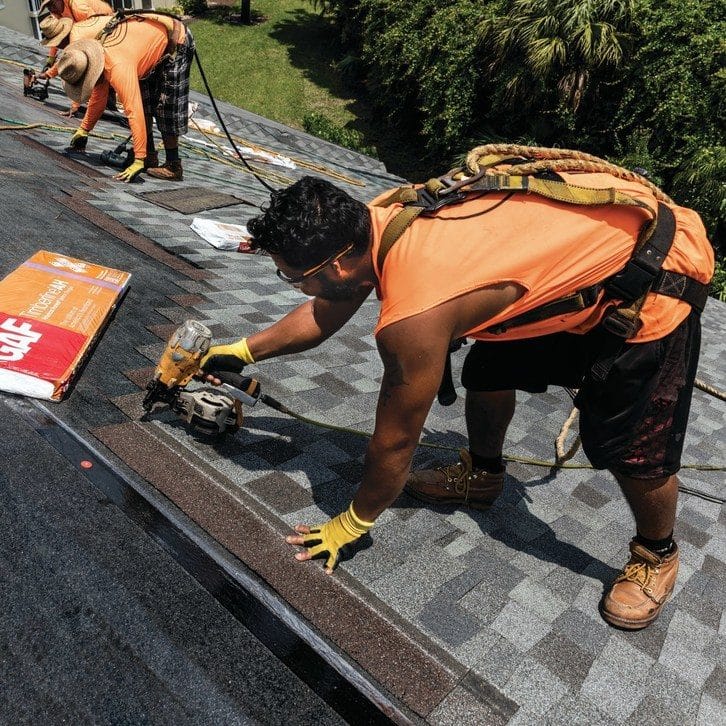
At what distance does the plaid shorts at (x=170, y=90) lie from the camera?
610cm

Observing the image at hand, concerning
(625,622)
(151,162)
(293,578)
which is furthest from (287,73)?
(625,622)

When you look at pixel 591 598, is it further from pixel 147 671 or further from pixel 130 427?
pixel 130 427

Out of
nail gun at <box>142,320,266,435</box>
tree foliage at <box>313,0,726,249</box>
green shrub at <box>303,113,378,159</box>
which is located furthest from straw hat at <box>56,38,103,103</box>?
green shrub at <box>303,113,378,159</box>

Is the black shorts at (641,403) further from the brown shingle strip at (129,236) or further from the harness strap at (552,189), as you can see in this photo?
the brown shingle strip at (129,236)

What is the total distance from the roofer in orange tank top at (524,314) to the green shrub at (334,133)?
16694mm

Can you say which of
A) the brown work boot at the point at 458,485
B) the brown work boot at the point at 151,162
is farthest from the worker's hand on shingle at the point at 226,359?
the brown work boot at the point at 151,162

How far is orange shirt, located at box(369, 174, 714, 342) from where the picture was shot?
158 cm

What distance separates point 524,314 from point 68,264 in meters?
2.79

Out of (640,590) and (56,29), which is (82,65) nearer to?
(56,29)

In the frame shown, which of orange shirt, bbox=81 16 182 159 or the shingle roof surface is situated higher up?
orange shirt, bbox=81 16 182 159

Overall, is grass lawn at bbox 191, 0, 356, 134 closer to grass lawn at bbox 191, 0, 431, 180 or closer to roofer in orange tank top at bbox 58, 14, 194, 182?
grass lawn at bbox 191, 0, 431, 180

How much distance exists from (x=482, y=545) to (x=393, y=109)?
18308 millimetres

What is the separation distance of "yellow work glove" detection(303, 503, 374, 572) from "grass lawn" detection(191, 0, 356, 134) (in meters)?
20.4

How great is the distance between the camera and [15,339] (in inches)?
103
